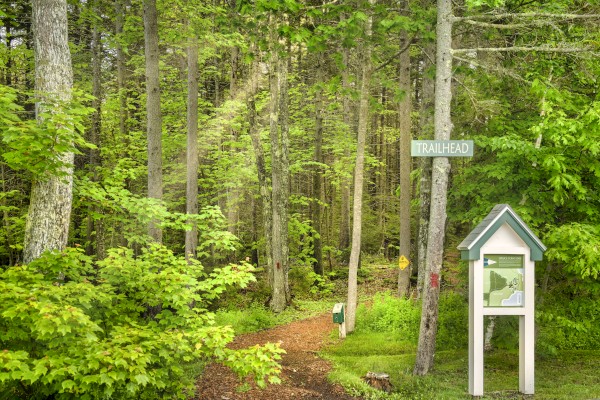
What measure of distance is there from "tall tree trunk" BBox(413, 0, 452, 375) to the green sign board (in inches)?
12.4

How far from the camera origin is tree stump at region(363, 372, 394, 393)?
8.28 m

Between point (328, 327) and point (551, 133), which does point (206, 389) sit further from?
point (551, 133)

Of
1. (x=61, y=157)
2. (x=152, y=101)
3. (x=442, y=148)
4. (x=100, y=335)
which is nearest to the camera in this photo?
(x=100, y=335)

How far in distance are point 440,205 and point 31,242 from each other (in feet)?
22.4

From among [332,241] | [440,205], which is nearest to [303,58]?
[332,241]

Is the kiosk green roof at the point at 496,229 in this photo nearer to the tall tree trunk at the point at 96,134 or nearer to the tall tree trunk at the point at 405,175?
the tall tree trunk at the point at 405,175

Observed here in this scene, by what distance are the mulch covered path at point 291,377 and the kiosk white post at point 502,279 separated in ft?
8.01

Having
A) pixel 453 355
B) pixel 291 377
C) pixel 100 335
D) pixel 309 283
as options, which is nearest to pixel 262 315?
pixel 291 377

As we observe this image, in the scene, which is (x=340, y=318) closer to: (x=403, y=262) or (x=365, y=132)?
(x=403, y=262)

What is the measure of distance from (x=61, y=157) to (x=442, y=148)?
20.6 ft

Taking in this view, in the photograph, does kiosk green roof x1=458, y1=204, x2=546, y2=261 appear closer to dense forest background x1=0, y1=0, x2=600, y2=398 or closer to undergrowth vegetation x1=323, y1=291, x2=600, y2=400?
dense forest background x1=0, y1=0, x2=600, y2=398

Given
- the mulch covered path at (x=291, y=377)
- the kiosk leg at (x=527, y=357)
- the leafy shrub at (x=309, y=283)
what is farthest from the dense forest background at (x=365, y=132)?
the mulch covered path at (x=291, y=377)

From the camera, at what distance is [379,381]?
8406mm

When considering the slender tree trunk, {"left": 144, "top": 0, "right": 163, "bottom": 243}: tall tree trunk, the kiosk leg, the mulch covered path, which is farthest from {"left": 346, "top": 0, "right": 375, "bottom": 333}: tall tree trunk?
the slender tree trunk
